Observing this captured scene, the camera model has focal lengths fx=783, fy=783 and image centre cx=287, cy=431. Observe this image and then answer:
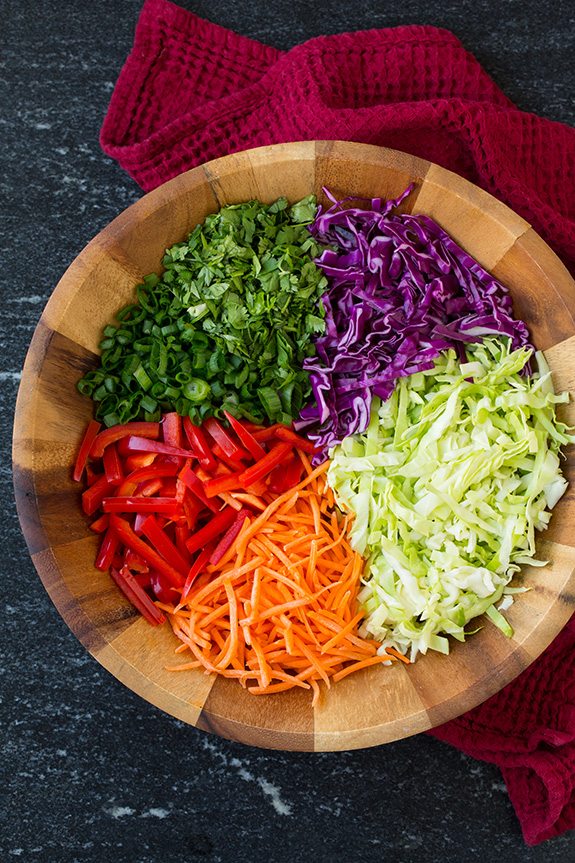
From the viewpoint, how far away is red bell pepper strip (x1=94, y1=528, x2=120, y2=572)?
6.82ft

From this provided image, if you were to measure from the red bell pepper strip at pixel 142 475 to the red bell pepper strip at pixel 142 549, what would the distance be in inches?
3.0

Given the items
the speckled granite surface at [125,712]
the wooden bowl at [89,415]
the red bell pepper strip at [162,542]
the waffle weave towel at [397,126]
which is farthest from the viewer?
the speckled granite surface at [125,712]

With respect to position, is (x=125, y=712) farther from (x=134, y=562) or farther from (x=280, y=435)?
(x=280, y=435)

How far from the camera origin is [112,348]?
6.98ft

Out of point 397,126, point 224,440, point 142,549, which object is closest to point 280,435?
point 224,440

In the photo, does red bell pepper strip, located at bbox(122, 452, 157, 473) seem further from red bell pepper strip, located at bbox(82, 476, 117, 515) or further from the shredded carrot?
the shredded carrot

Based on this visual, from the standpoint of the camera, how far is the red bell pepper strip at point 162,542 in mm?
2068

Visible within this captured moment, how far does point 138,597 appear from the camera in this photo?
2.08 metres

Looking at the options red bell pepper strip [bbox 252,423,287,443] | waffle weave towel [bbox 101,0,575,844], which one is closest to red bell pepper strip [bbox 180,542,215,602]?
red bell pepper strip [bbox 252,423,287,443]

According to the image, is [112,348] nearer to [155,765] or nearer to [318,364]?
[318,364]

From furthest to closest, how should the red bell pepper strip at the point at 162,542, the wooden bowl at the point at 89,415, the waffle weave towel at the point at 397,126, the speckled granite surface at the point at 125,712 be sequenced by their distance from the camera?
the speckled granite surface at the point at 125,712 → the waffle weave towel at the point at 397,126 → the red bell pepper strip at the point at 162,542 → the wooden bowl at the point at 89,415

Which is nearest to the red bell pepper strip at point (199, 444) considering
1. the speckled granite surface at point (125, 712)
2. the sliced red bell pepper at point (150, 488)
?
the sliced red bell pepper at point (150, 488)

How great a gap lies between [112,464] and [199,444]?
243 millimetres

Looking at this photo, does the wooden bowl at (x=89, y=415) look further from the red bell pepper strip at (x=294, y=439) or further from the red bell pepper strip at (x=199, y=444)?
the red bell pepper strip at (x=294, y=439)
